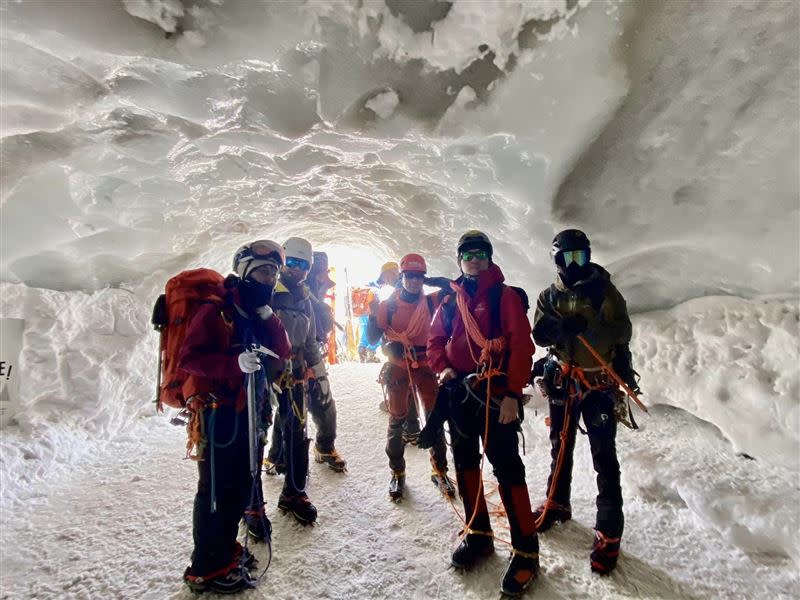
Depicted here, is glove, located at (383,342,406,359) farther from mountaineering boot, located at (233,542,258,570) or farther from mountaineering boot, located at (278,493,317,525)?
mountaineering boot, located at (233,542,258,570)

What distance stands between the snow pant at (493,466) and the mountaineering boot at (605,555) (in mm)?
478

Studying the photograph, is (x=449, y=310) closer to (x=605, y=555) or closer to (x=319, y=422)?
(x=605, y=555)

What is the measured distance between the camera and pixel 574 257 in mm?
2645

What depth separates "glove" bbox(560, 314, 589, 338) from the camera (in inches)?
103

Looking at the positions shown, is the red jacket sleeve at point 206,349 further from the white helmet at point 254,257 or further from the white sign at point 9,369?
the white sign at point 9,369

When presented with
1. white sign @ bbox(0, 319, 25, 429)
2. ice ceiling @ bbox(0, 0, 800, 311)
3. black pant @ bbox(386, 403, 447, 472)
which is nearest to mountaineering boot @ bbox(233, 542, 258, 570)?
black pant @ bbox(386, 403, 447, 472)

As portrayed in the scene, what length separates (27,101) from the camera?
10.3 feet

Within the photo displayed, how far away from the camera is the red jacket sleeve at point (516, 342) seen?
2320 mm

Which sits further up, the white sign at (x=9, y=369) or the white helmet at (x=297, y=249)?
the white helmet at (x=297, y=249)

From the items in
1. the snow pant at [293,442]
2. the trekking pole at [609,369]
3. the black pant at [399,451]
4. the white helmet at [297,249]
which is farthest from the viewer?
the black pant at [399,451]

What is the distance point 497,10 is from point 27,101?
4.01 m

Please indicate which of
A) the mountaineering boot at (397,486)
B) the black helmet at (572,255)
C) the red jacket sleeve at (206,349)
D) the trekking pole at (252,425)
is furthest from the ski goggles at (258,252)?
the mountaineering boot at (397,486)

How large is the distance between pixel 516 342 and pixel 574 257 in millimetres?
834

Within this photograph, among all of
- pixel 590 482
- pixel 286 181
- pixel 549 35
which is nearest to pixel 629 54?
pixel 549 35
